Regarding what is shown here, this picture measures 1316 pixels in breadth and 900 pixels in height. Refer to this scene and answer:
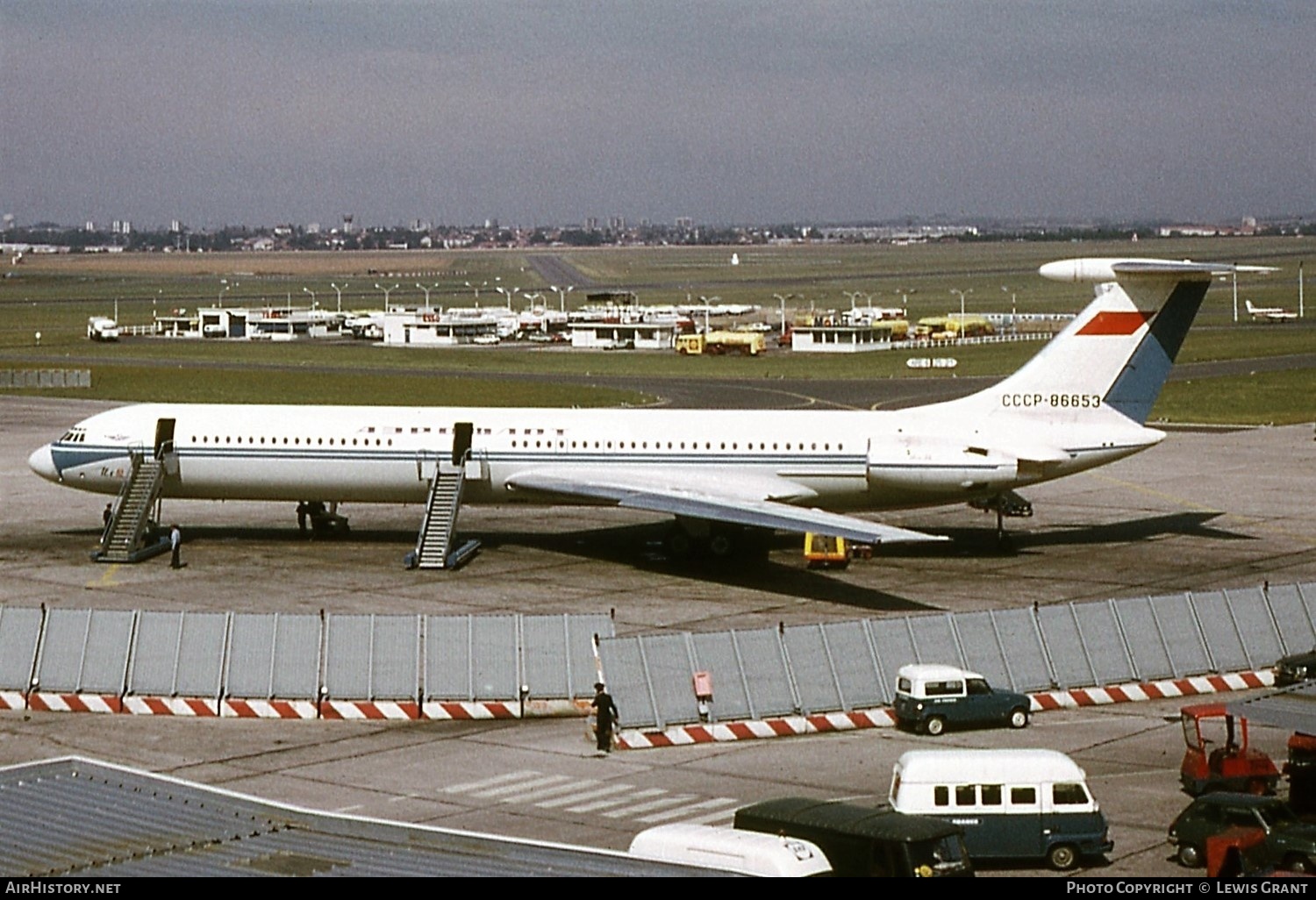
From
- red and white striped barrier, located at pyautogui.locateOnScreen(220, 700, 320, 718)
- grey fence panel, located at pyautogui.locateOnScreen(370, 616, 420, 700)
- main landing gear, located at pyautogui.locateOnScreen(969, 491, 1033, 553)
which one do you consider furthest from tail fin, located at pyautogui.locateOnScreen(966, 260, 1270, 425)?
red and white striped barrier, located at pyautogui.locateOnScreen(220, 700, 320, 718)

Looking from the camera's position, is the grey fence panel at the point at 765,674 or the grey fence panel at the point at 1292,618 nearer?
the grey fence panel at the point at 765,674

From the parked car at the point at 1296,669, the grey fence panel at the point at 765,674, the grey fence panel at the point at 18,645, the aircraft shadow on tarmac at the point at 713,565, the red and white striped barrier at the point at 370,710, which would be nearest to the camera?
the grey fence panel at the point at 765,674

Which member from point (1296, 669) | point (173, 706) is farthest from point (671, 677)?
point (1296, 669)

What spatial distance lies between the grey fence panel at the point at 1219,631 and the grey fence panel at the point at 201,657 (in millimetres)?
21468

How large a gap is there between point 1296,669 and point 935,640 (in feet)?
25.6

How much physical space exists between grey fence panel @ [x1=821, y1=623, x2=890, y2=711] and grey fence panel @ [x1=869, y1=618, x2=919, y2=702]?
94 millimetres

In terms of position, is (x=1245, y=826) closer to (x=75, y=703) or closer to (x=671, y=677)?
(x=671, y=677)

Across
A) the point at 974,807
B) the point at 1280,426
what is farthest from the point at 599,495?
the point at 1280,426

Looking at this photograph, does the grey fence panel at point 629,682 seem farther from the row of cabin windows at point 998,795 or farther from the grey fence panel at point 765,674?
the row of cabin windows at point 998,795

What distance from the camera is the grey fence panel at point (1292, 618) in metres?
40.1

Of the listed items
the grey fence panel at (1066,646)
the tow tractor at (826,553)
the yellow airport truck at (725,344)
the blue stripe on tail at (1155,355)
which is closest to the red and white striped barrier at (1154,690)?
the grey fence panel at (1066,646)

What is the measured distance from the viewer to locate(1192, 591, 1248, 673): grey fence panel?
1553 inches

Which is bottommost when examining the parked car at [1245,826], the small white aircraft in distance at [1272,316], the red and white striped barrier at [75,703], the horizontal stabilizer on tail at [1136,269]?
the red and white striped barrier at [75,703]

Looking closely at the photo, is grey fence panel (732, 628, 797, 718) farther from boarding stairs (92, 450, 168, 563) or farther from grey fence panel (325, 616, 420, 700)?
boarding stairs (92, 450, 168, 563)
